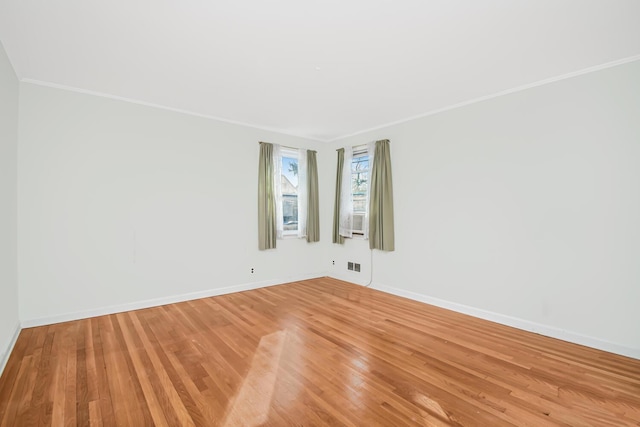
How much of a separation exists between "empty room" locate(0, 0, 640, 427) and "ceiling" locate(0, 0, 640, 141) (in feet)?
0.08

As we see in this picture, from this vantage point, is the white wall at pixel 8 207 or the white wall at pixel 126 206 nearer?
the white wall at pixel 8 207

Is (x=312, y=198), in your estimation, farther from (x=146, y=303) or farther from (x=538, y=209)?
(x=538, y=209)

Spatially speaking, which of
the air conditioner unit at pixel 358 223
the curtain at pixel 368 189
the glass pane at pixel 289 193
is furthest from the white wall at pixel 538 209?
the glass pane at pixel 289 193

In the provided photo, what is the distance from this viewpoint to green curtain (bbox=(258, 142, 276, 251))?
4.84 m

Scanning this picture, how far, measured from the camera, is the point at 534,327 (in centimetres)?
314

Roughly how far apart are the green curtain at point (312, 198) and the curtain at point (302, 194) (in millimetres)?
59

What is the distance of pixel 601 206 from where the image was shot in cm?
278

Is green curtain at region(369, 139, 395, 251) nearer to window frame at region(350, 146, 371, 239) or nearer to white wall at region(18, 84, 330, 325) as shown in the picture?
window frame at region(350, 146, 371, 239)

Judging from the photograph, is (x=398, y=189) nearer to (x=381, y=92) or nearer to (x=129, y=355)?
(x=381, y=92)

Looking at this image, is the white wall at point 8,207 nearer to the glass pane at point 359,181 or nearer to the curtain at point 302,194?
the curtain at point 302,194

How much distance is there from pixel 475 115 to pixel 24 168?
5.22 metres

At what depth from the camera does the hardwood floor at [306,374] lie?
1839mm

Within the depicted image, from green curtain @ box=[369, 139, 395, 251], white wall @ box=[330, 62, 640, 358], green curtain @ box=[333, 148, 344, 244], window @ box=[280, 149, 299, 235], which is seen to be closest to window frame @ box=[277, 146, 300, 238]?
window @ box=[280, 149, 299, 235]

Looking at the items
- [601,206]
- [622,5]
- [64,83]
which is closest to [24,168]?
[64,83]
